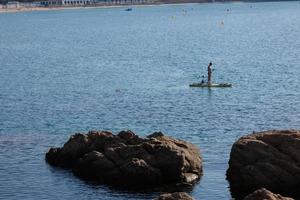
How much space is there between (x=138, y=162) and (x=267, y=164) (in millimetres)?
8618

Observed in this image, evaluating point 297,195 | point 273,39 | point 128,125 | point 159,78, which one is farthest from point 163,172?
point 273,39

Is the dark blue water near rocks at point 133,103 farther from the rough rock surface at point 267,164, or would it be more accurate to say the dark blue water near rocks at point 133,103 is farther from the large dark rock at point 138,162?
the rough rock surface at point 267,164

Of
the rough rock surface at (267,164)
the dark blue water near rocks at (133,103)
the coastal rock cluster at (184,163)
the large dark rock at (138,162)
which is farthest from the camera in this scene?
the dark blue water near rocks at (133,103)

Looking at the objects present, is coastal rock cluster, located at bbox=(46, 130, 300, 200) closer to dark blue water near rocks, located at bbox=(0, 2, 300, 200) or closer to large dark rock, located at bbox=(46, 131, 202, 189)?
large dark rock, located at bbox=(46, 131, 202, 189)

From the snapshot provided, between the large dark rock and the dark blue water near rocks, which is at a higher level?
the large dark rock

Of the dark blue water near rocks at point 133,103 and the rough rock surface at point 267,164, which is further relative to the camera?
the dark blue water near rocks at point 133,103

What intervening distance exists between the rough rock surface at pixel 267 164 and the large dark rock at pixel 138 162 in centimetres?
326

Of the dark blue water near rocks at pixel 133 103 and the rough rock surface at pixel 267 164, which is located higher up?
the rough rock surface at pixel 267 164

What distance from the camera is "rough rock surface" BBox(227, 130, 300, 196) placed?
48.2 meters

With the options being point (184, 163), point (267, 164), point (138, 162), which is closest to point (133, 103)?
point (184, 163)

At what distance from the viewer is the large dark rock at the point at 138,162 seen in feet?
167

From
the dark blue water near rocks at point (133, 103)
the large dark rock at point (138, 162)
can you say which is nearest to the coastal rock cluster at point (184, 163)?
the large dark rock at point (138, 162)

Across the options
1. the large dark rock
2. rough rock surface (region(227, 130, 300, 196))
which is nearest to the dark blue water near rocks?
the large dark rock

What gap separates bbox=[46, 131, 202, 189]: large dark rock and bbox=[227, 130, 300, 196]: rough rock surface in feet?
10.7
